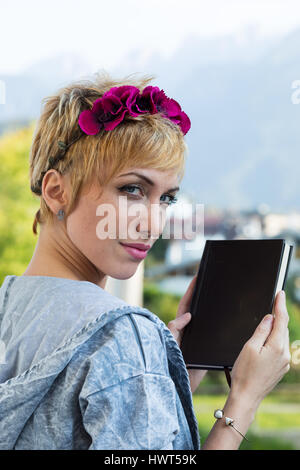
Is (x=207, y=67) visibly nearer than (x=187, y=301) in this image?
No

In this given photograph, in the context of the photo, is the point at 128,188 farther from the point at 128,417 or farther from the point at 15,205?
the point at 15,205

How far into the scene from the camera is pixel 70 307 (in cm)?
71

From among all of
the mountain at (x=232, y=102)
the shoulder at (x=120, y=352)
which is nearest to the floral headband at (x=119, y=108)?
the shoulder at (x=120, y=352)

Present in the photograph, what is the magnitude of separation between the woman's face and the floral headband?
0.07 metres

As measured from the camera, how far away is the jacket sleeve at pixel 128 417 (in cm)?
62

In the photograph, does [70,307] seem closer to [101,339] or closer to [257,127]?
[101,339]

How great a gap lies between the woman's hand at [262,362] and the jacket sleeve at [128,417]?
18 centimetres

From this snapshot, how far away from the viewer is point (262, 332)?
0.83 m

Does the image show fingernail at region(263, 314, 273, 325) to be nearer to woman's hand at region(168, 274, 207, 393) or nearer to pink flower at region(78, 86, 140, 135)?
woman's hand at region(168, 274, 207, 393)

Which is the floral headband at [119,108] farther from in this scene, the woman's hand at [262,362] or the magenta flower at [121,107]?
the woman's hand at [262,362]

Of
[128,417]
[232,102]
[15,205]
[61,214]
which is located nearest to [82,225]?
[61,214]

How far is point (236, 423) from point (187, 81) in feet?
25.1

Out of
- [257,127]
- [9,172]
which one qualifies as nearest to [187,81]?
[257,127]

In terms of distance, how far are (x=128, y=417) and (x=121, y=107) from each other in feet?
1.31
